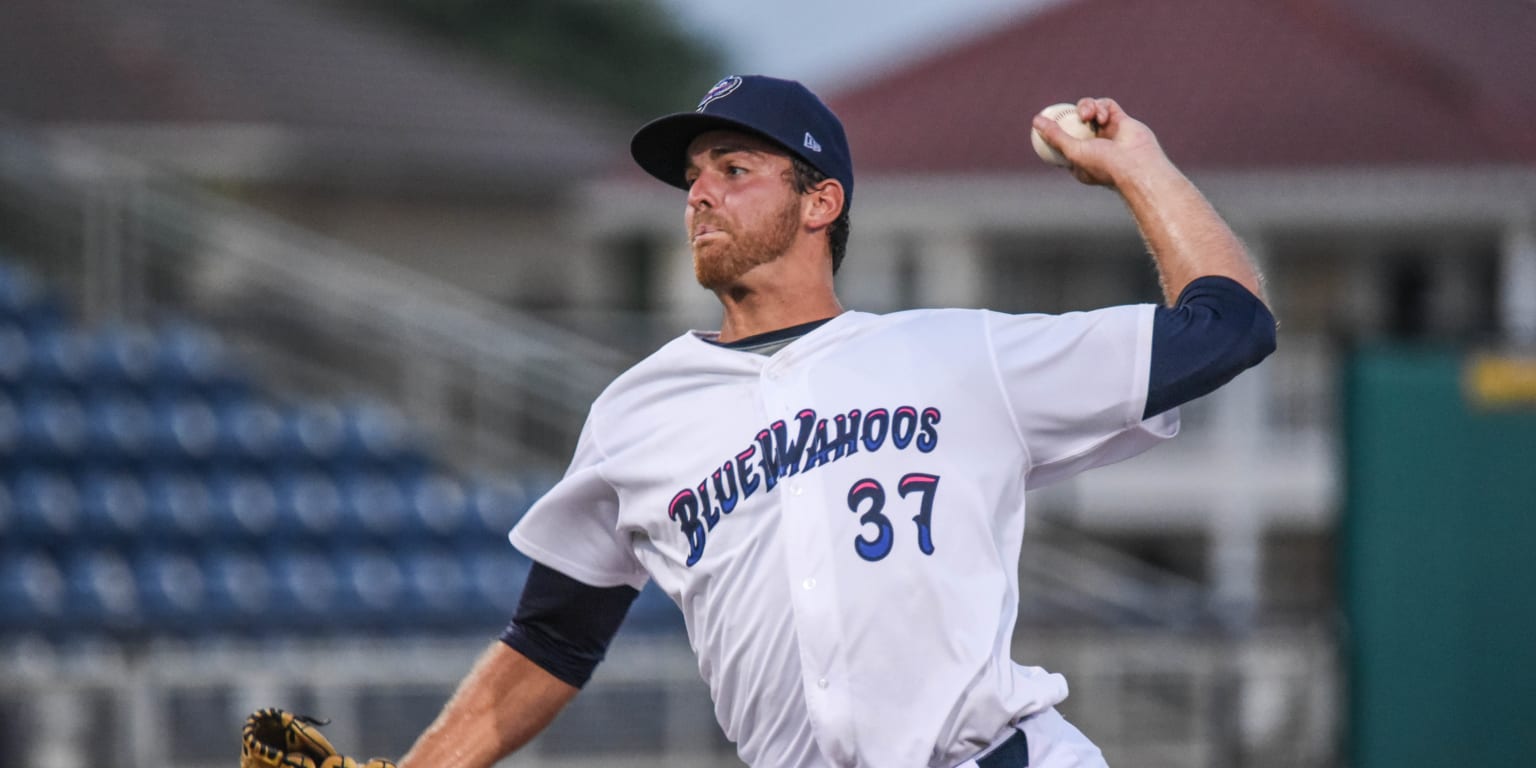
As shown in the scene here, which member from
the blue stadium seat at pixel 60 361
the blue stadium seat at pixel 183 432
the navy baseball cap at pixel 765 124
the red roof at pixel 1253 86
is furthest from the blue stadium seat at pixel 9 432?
the red roof at pixel 1253 86

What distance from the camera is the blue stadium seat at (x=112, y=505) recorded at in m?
11.2

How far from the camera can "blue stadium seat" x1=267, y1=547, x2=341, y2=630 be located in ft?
35.7

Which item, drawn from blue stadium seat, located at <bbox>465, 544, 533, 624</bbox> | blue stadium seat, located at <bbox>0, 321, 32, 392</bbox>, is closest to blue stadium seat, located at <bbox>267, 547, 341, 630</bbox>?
blue stadium seat, located at <bbox>465, 544, 533, 624</bbox>

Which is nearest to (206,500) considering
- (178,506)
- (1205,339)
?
(178,506)

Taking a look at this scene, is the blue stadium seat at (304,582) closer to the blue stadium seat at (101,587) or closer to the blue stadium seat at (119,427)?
the blue stadium seat at (101,587)

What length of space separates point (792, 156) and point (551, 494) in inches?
28.7

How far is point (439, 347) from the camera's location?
13.6 metres

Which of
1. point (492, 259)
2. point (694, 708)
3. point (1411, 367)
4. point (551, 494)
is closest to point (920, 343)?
point (551, 494)

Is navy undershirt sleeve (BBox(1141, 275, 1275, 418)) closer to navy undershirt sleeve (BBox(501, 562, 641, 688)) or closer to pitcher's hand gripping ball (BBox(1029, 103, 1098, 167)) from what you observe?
pitcher's hand gripping ball (BBox(1029, 103, 1098, 167))

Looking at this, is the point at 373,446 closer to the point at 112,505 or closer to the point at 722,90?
the point at 112,505

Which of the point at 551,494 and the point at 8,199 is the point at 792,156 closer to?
the point at 551,494

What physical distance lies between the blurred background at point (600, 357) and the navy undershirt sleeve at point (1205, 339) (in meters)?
5.15

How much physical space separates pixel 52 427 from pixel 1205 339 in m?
9.86

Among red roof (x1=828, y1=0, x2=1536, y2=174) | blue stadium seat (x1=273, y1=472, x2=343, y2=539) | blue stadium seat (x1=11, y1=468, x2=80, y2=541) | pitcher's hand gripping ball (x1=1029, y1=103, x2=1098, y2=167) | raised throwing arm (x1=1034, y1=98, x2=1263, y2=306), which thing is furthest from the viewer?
red roof (x1=828, y1=0, x2=1536, y2=174)
